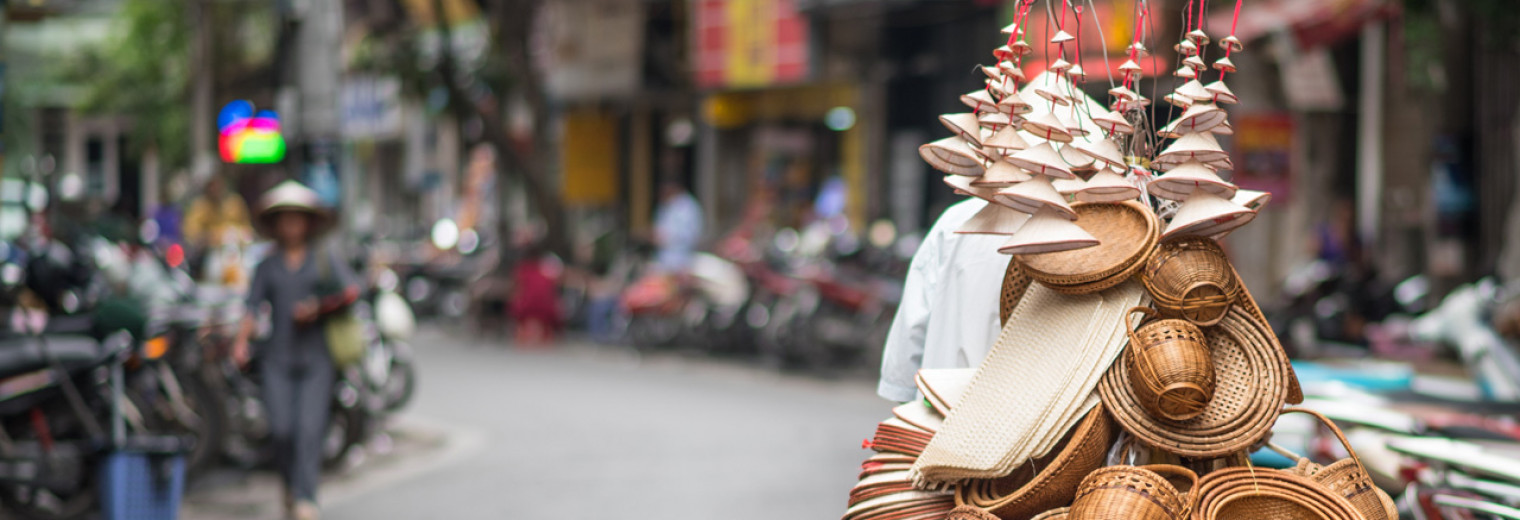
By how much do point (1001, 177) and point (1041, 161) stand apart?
87 mm

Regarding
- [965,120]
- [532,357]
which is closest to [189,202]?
[532,357]

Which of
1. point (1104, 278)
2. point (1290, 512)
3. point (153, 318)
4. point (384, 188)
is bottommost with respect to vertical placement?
point (384, 188)

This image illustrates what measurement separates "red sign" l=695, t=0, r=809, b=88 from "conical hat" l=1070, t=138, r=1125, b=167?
18412 millimetres

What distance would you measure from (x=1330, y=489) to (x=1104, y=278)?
0.56 m

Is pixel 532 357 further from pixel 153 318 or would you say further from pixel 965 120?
pixel 965 120

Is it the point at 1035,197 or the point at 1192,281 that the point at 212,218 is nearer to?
the point at 1035,197

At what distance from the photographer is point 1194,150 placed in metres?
2.92

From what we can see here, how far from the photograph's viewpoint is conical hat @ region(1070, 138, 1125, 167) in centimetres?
292

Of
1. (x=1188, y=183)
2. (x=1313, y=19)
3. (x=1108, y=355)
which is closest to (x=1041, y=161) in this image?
(x=1188, y=183)

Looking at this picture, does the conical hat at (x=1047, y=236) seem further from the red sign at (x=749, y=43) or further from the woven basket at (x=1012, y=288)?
the red sign at (x=749, y=43)

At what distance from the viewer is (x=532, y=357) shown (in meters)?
15.9

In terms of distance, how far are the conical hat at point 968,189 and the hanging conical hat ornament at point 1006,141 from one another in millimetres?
86

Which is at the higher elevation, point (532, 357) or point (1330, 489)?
point (1330, 489)

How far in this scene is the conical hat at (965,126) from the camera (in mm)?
3006
